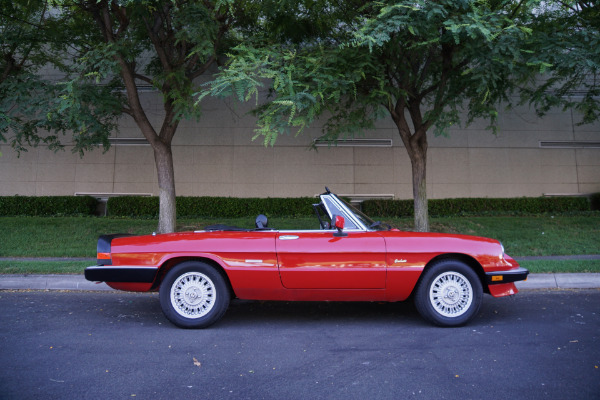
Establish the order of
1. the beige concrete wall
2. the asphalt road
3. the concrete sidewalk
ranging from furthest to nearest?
the beige concrete wall < the concrete sidewalk < the asphalt road

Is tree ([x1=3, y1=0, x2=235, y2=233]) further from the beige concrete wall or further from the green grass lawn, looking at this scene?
the beige concrete wall

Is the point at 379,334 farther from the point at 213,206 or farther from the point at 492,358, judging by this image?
the point at 213,206

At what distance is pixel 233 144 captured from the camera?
15.5 m

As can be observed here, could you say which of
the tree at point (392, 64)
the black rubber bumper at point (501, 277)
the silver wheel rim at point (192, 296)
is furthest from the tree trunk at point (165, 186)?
the black rubber bumper at point (501, 277)

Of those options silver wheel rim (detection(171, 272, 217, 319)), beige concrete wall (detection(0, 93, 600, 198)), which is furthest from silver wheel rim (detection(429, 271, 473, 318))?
beige concrete wall (detection(0, 93, 600, 198))

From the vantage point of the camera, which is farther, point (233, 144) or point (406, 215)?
point (233, 144)

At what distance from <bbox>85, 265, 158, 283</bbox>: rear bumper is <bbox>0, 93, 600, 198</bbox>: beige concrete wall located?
415 inches

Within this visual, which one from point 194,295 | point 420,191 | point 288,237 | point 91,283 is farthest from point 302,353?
point 420,191

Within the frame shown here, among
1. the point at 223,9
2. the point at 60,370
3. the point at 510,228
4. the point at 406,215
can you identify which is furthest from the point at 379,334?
the point at 406,215

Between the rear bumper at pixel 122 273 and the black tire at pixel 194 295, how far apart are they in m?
0.18

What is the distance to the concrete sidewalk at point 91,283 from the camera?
274 inches

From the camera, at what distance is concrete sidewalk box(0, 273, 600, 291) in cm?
696

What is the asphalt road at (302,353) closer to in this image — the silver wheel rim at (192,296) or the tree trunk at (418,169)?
the silver wheel rim at (192,296)

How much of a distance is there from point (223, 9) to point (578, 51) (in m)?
6.50
